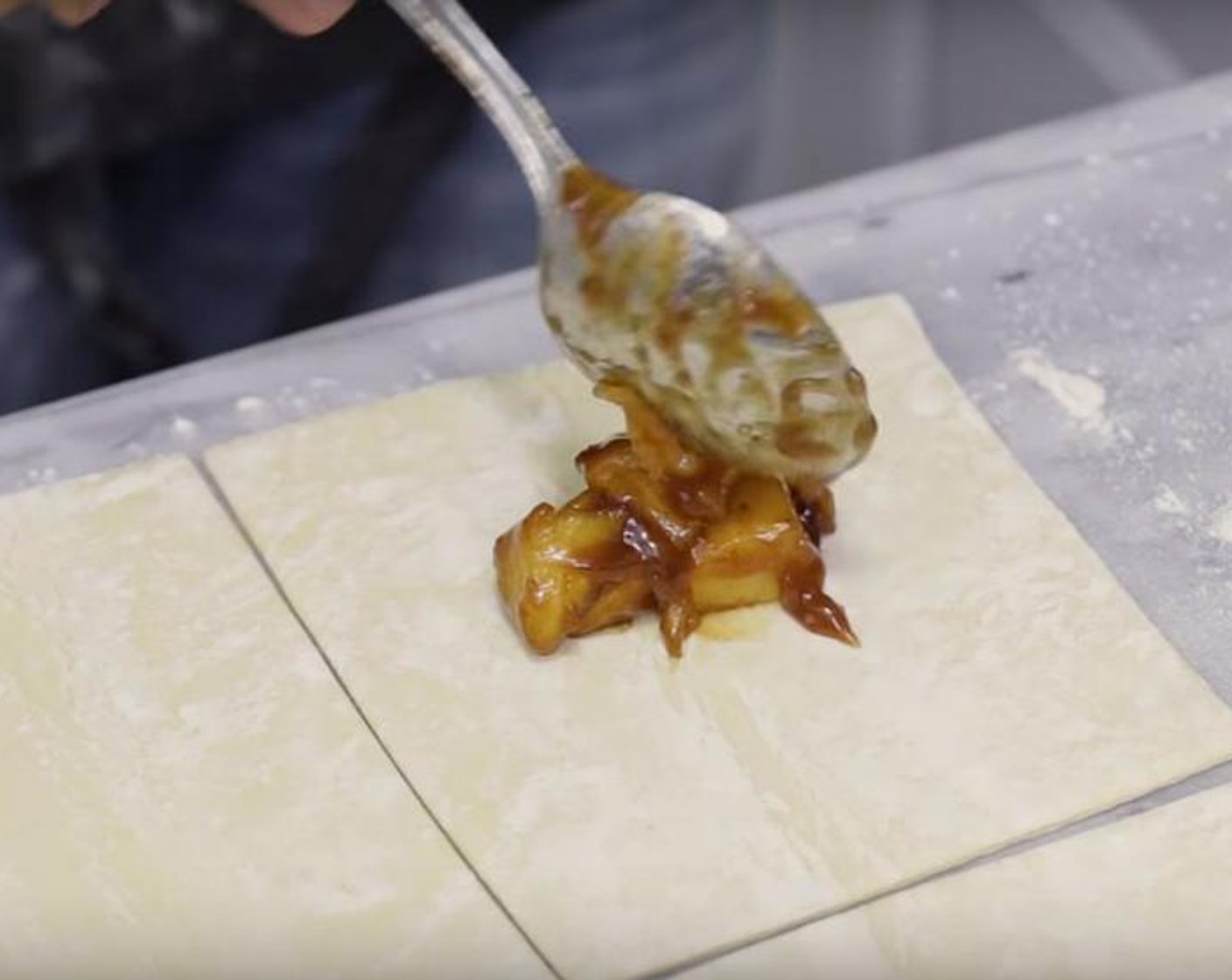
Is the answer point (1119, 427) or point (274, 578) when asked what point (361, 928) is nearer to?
point (274, 578)

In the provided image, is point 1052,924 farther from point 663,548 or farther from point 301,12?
point 301,12

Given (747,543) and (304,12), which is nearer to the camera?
(747,543)

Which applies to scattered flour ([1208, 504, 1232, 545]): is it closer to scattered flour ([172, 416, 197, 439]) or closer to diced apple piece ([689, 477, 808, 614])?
diced apple piece ([689, 477, 808, 614])

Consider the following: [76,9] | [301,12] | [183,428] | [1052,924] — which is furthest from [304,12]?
[1052,924]

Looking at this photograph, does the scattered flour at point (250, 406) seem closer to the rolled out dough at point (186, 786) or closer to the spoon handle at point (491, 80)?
the rolled out dough at point (186, 786)

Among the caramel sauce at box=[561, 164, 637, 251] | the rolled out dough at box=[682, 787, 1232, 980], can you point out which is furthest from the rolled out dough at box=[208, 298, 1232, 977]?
the caramel sauce at box=[561, 164, 637, 251]

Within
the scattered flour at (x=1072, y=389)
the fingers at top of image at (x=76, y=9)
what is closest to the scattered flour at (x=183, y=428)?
the fingers at top of image at (x=76, y=9)
